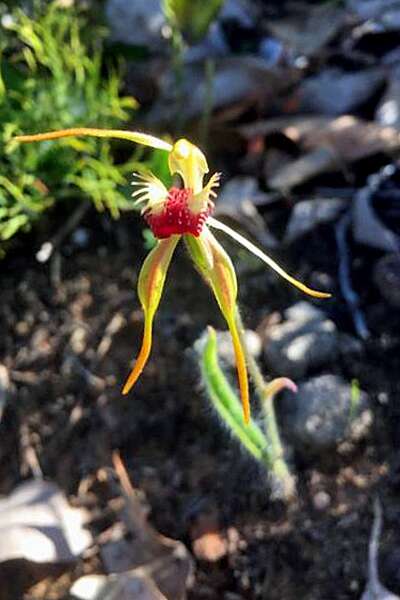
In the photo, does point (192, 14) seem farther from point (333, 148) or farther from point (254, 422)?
point (254, 422)

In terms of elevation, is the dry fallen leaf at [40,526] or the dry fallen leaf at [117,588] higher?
the dry fallen leaf at [40,526]

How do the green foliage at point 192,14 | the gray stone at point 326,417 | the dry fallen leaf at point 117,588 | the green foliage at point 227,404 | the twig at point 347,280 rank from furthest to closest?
the green foliage at point 192,14, the twig at point 347,280, the gray stone at point 326,417, the dry fallen leaf at point 117,588, the green foliage at point 227,404

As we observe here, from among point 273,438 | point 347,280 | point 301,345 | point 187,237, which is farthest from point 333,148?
point 187,237

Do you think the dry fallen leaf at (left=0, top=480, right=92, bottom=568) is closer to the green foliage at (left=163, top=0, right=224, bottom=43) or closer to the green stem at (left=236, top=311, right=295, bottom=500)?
the green stem at (left=236, top=311, right=295, bottom=500)

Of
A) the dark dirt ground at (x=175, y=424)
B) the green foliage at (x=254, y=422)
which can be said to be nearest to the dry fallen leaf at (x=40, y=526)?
the dark dirt ground at (x=175, y=424)

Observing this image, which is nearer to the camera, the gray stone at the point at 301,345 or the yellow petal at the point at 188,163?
the yellow petal at the point at 188,163

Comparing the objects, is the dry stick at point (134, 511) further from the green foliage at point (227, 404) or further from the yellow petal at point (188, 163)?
the yellow petal at point (188, 163)

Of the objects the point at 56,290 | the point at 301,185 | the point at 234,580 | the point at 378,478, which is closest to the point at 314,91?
the point at 301,185
